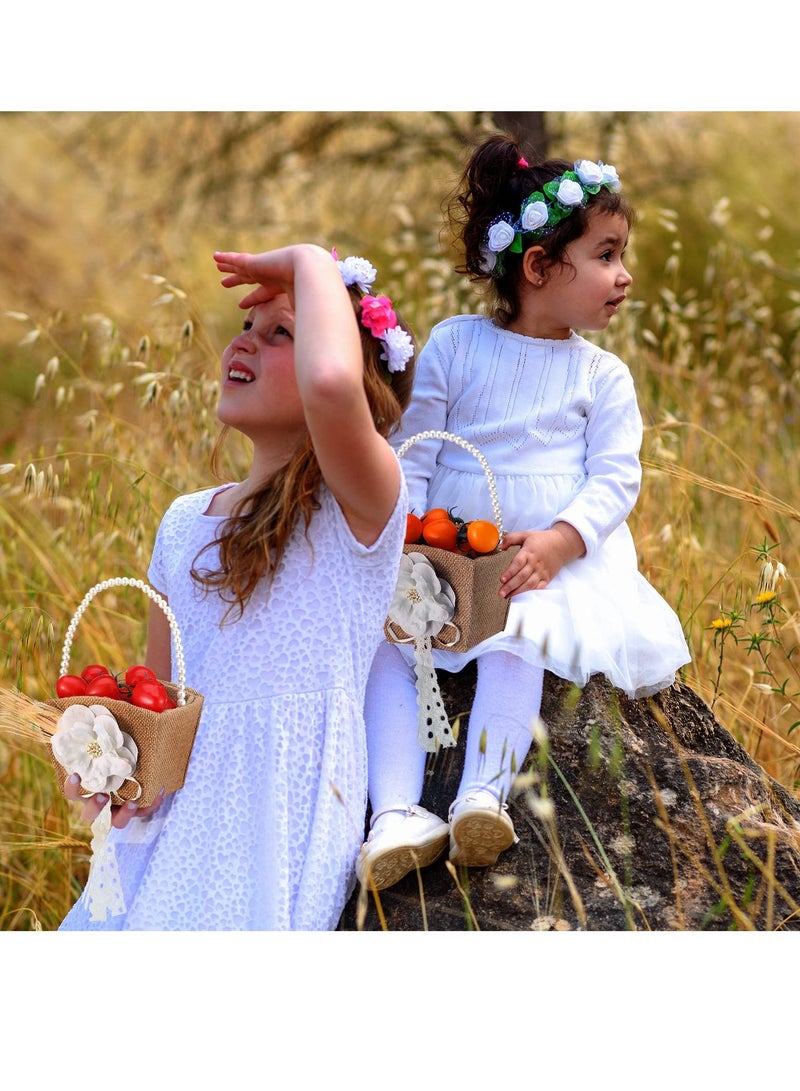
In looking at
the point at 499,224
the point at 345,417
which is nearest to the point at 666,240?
the point at 499,224

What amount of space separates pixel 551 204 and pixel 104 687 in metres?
1.35

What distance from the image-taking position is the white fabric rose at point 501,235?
2523 mm

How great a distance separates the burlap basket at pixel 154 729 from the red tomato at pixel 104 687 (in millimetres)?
30

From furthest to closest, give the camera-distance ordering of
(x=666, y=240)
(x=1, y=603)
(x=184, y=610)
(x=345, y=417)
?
(x=666, y=240), (x=1, y=603), (x=184, y=610), (x=345, y=417)

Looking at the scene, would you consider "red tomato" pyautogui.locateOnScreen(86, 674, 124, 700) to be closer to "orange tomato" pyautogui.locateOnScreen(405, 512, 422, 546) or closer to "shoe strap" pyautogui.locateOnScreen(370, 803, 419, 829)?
"shoe strap" pyautogui.locateOnScreen(370, 803, 419, 829)

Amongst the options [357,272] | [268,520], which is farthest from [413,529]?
[357,272]

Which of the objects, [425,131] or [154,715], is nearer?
[154,715]

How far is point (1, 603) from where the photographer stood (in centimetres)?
357

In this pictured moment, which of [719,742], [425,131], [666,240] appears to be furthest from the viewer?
[666,240]

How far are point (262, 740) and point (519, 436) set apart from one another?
0.85 metres

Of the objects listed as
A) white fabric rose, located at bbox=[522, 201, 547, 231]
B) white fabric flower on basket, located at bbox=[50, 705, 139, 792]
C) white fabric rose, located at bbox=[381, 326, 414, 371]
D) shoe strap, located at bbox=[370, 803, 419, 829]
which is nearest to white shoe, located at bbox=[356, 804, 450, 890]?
shoe strap, located at bbox=[370, 803, 419, 829]

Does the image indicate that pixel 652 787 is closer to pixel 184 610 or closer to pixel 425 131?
pixel 184 610

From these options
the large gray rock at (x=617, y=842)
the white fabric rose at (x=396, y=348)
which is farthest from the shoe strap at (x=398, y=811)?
the white fabric rose at (x=396, y=348)

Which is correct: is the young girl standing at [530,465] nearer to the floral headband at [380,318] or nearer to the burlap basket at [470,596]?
the burlap basket at [470,596]
